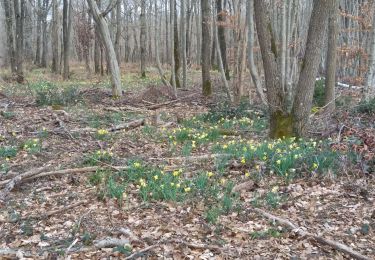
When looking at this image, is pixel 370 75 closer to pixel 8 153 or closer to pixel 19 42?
pixel 8 153

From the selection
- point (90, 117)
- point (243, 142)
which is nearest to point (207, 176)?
point (243, 142)

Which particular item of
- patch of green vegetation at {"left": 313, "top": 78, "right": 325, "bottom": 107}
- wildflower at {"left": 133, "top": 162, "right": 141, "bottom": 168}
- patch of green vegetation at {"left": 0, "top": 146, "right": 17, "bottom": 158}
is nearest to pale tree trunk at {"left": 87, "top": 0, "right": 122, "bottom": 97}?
patch of green vegetation at {"left": 313, "top": 78, "right": 325, "bottom": 107}

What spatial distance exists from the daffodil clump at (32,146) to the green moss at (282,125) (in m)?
4.18

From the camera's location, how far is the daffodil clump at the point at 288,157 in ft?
19.7

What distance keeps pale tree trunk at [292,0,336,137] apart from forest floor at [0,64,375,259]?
0.41 meters

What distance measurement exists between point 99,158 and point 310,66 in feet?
13.0

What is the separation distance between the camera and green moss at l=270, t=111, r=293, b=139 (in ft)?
26.0

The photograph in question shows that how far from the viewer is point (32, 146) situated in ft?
24.1

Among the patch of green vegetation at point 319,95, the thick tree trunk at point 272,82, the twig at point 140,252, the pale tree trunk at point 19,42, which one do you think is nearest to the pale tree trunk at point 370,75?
the patch of green vegetation at point 319,95

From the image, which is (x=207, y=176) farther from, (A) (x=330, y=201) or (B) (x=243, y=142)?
(B) (x=243, y=142)

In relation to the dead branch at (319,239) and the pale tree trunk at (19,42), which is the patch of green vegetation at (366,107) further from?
the pale tree trunk at (19,42)

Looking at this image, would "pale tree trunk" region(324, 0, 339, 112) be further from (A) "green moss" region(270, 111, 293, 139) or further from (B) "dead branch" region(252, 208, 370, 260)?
(B) "dead branch" region(252, 208, 370, 260)

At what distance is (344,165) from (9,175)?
185 inches

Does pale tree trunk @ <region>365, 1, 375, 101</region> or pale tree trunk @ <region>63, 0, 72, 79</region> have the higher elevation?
pale tree trunk @ <region>63, 0, 72, 79</region>
